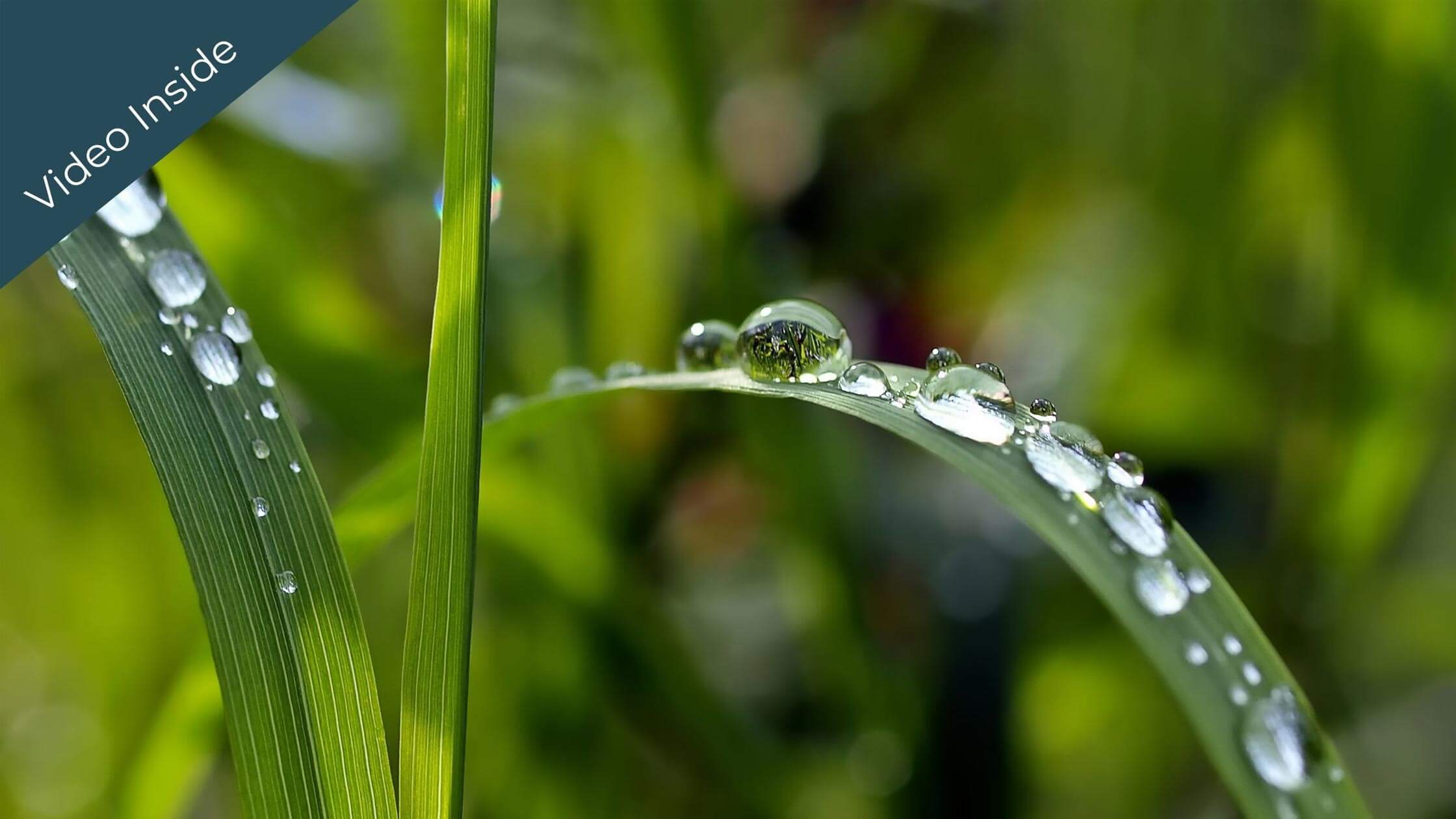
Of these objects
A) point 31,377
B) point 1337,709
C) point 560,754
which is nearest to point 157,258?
point 560,754

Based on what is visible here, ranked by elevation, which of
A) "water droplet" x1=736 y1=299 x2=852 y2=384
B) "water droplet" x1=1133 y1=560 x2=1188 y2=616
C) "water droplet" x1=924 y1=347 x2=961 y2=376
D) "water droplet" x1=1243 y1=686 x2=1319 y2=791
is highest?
"water droplet" x1=736 y1=299 x2=852 y2=384

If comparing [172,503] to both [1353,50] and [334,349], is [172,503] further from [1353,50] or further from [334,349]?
[1353,50]

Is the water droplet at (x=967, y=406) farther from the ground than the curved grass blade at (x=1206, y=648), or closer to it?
farther from the ground

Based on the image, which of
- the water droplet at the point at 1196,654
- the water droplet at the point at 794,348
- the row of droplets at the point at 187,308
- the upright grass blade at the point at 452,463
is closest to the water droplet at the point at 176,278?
the row of droplets at the point at 187,308

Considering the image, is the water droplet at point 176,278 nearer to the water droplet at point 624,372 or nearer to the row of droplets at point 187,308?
the row of droplets at point 187,308

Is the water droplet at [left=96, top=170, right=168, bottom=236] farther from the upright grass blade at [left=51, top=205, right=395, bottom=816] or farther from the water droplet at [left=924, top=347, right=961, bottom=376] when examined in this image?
the water droplet at [left=924, top=347, right=961, bottom=376]

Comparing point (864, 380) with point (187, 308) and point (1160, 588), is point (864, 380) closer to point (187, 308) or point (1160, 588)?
point (1160, 588)

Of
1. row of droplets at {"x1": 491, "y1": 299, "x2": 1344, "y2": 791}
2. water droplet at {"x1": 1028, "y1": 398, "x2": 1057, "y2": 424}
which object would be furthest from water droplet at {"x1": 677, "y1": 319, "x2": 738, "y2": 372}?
water droplet at {"x1": 1028, "y1": 398, "x2": 1057, "y2": 424}

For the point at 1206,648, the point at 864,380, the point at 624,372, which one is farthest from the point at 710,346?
the point at 1206,648
